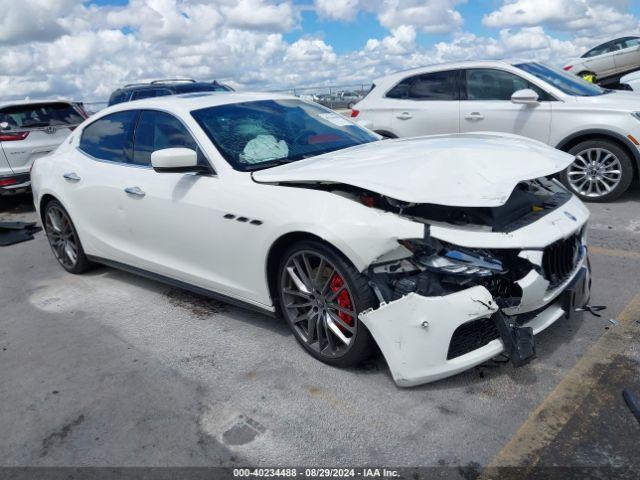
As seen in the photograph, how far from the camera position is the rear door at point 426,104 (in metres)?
7.25

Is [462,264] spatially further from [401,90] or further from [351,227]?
[401,90]

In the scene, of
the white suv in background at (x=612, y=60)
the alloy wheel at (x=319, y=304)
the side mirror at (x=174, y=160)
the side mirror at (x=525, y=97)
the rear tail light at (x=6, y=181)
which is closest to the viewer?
the alloy wheel at (x=319, y=304)

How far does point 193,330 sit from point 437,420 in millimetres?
1919

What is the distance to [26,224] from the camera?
24.2 ft

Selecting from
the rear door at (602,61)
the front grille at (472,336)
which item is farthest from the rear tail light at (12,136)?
the rear door at (602,61)

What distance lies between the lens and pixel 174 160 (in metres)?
3.42

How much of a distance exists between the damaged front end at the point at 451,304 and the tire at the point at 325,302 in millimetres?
120

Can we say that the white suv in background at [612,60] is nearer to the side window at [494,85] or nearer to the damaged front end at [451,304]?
the side window at [494,85]

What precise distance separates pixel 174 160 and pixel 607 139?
5160 mm

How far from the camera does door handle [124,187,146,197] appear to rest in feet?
13.2

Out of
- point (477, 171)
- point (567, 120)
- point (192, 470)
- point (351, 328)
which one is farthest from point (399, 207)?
point (567, 120)

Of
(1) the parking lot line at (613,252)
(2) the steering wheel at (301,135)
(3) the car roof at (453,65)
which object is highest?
(3) the car roof at (453,65)

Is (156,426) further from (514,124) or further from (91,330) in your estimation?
(514,124)

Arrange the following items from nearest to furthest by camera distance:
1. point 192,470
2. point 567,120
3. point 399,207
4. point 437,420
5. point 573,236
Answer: point 192,470, point 437,420, point 399,207, point 573,236, point 567,120
